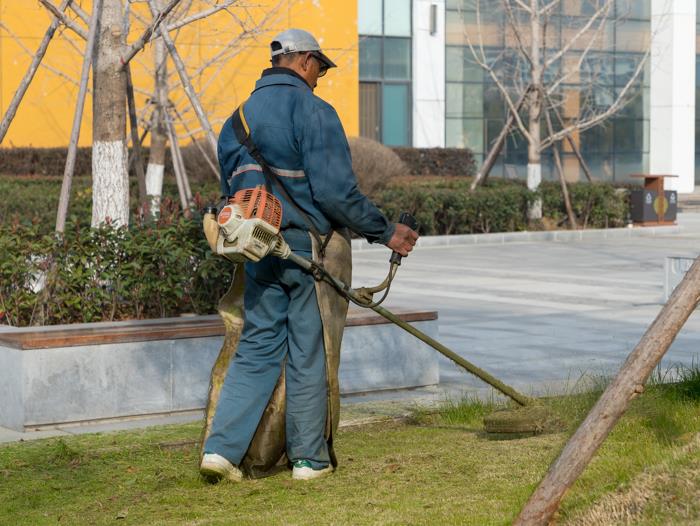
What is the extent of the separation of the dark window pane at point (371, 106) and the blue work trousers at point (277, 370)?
1110 inches

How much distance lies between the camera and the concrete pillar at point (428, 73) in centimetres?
3388

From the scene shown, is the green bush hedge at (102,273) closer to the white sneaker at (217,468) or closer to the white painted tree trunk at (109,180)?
the white painted tree trunk at (109,180)

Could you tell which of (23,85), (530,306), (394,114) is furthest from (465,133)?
(23,85)

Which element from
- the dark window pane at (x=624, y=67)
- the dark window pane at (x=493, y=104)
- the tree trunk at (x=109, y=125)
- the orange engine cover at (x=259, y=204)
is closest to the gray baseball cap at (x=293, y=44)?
the orange engine cover at (x=259, y=204)

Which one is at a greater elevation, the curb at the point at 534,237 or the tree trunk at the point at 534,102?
the tree trunk at the point at 534,102

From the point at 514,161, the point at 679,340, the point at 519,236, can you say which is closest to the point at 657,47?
the point at 514,161

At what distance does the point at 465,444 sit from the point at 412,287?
852cm

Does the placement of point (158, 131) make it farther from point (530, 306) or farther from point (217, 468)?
point (217, 468)

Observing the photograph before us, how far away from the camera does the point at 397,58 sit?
33.8 meters

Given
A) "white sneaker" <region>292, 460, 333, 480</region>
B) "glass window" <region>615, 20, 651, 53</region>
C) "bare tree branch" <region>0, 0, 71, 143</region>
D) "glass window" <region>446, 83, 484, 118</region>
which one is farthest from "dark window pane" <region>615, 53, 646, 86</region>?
"white sneaker" <region>292, 460, 333, 480</region>

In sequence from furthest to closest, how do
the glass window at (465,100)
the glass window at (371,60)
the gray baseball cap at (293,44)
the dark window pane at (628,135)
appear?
1. the dark window pane at (628,135)
2. the glass window at (465,100)
3. the glass window at (371,60)
4. the gray baseball cap at (293,44)

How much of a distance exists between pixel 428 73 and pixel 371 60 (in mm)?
1683

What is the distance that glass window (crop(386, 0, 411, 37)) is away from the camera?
33.2 metres

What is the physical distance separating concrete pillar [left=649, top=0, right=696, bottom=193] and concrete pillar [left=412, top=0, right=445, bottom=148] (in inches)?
332
